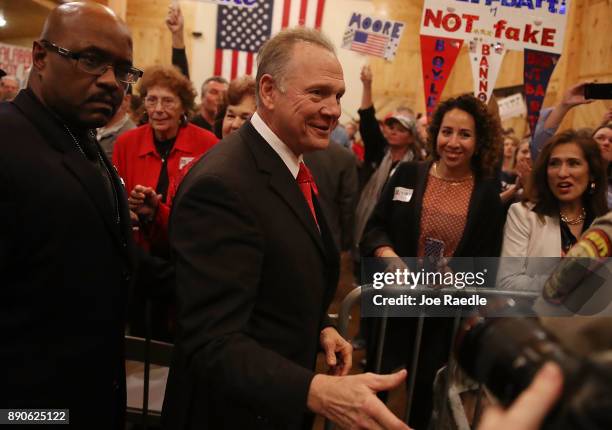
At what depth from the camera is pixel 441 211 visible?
265cm

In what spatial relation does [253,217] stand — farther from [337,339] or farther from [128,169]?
[128,169]

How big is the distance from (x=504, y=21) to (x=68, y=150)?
320 centimetres

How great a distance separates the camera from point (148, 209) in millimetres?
2025

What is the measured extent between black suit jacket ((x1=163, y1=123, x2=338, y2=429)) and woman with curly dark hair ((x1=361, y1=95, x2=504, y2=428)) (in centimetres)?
129

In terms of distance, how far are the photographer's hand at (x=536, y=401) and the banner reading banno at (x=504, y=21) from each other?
357cm

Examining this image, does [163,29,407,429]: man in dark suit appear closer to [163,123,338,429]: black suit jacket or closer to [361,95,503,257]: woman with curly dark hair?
[163,123,338,429]: black suit jacket

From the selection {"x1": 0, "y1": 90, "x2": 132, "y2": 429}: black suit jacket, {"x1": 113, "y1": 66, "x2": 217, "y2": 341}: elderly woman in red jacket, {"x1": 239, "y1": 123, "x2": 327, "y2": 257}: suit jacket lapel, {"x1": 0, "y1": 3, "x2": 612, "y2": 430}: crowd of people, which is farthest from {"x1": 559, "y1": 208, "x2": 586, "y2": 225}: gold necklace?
{"x1": 0, "y1": 90, "x2": 132, "y2": 429}: black suit jacket

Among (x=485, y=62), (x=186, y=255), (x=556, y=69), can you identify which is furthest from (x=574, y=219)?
(x=556, y=69)

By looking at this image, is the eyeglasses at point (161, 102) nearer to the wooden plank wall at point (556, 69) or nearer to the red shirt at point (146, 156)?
the red shirt at point (146, 156)

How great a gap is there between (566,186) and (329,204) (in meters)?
1.56

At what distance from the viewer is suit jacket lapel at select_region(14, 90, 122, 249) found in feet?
4.35

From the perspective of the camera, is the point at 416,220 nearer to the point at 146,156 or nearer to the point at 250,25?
the point at 146,156

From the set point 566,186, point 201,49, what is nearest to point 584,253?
point 566,186

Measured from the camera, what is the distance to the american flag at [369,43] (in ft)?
16.9
